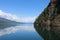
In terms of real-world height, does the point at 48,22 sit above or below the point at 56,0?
below

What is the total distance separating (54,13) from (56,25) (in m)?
16.9

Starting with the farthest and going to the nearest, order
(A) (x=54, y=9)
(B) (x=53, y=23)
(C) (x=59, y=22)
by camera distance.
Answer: (A) (x=54, y=9)
(B) (x=53, y=23)
(C) (x=59, y=22)

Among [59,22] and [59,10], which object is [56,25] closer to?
[59,22]

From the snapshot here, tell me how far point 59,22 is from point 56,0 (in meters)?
31.6

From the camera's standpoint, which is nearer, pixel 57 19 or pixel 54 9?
pixel 57 19

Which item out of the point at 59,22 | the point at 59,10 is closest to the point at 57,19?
the point at 59,22

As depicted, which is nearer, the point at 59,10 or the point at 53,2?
the point at 59,10

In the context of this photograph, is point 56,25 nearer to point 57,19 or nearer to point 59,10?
point 57,19

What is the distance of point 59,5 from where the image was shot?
524 feet

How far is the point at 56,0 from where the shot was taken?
547 ft

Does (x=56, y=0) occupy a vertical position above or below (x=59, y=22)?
above

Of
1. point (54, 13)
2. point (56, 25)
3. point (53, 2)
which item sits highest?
point (53, 2)

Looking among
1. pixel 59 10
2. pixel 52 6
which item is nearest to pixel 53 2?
pixel 52 6

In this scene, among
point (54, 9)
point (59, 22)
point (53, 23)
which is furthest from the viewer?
point (54, 9)
